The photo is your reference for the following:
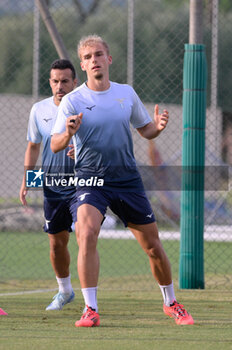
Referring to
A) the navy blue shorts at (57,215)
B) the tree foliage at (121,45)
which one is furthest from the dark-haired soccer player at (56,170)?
the tree foliage at (121,45)

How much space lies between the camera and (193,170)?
8.23m

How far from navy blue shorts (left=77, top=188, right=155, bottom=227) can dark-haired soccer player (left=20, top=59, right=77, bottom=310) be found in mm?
778

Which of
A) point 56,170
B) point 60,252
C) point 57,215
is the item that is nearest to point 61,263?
point 60,252

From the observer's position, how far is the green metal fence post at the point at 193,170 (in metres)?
8.24

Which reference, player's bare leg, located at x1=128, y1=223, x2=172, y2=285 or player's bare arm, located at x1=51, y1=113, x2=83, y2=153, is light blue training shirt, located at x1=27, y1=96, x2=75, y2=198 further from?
player's bare arm, located at x1=51, y1=113, x2=83, y2=153

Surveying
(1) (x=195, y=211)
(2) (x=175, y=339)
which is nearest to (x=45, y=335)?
(2) (x=175, y=339)

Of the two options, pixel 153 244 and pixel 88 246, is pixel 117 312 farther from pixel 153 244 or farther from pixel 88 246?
pixel 88 246

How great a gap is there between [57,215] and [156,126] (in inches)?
51.2

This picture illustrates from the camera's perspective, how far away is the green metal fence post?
8.24m

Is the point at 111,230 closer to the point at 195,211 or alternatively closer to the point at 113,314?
the point at 195,211

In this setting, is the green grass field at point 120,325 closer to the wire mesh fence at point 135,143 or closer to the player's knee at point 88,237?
the player's knee at point 88,237

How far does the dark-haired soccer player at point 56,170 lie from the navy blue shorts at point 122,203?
30.6 inches

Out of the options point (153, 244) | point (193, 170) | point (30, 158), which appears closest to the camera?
point (153, 244)

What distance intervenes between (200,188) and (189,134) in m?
0.58
